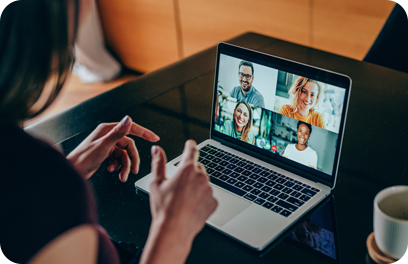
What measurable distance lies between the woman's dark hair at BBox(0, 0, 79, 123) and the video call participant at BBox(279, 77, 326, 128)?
0.51 metres

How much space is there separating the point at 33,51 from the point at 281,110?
1.87ft

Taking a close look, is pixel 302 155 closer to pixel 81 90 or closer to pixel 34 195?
pixel 34 195

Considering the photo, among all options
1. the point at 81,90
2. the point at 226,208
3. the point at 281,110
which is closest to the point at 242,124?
the point at 281,110

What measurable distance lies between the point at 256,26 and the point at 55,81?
2.42 metres

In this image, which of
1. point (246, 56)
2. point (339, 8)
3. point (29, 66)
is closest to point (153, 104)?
point (246, 56)

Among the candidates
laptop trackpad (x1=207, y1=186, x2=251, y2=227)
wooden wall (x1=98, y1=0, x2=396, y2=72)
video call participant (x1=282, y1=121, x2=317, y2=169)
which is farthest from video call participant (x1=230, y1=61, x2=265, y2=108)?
wooden wall (x1=98, y1=0, x2=396, y2=72)

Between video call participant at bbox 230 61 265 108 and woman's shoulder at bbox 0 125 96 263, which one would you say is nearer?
woman's shoulder at bbox 0 125 96 263

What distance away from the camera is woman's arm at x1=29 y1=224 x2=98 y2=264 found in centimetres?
54

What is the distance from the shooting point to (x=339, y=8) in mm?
2303

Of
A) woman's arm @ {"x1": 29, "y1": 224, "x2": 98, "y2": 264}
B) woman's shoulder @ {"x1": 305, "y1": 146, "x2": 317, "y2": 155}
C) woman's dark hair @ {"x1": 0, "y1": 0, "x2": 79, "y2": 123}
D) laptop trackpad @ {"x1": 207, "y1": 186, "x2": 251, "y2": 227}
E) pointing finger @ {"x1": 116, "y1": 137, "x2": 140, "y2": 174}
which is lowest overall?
laptop trackpad @ {"x1": 207, "y1": 186, "x2": 251, "y2": 227}

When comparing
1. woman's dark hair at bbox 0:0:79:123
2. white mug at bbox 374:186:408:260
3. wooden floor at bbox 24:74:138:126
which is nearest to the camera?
woman's dark hair at bbox 0:0:79:123

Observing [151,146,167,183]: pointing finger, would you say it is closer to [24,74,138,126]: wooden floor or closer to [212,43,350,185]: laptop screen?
[212,43,350,185]: laptop screen

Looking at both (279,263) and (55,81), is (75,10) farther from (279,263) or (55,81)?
(279,263)

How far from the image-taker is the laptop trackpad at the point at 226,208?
75cm
